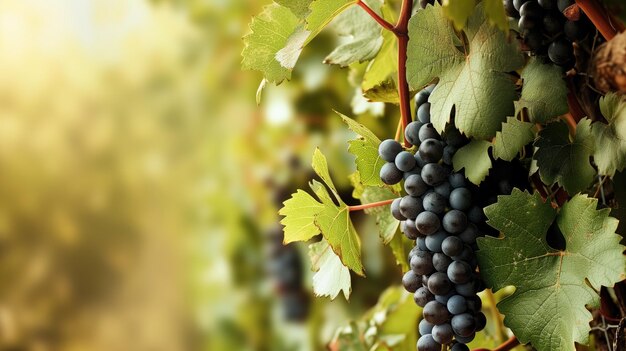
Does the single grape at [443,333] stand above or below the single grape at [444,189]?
below

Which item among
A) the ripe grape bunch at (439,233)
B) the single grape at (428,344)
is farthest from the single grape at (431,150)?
the single grape at (428,344)

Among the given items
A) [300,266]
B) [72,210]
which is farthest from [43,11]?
[300,266]

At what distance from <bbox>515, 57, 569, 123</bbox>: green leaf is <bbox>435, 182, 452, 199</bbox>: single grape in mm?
60

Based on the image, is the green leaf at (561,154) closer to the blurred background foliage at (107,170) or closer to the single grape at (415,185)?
the single grape at (415,185)

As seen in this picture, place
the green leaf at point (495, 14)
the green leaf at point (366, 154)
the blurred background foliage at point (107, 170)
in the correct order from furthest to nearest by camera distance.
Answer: the blurred background foliage at point (107, 170), the green leaf at point (366, 154), the green leaf at point (495, 14)

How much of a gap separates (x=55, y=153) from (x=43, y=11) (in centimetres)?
43

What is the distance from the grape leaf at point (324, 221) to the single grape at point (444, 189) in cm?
7

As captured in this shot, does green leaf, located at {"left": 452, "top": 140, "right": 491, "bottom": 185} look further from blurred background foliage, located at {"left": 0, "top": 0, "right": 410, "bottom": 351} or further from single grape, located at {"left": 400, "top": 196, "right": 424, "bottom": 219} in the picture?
blurred background foliage, located at {"left": 0, "top": 0, "right": 410, "bottom": 351}

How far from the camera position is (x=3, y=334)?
1.93m

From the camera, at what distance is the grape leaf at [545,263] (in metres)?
0.38

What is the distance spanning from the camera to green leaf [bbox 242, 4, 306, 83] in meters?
0.47

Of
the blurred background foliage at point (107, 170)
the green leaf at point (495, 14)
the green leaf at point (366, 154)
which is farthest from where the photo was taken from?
the blurred background foliage at point (107, 170)

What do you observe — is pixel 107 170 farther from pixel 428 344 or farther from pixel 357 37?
pixel 428 344

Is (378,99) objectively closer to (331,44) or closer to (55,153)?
(331,44)
